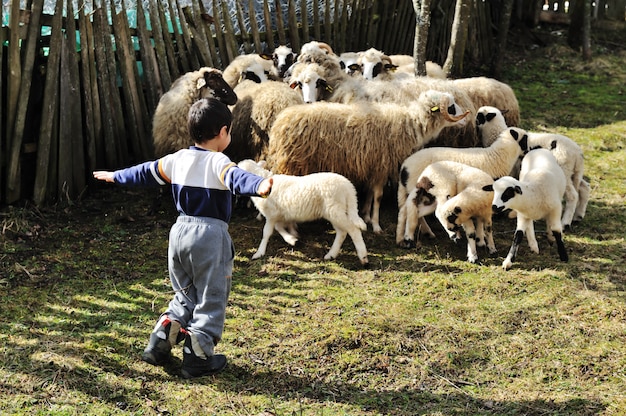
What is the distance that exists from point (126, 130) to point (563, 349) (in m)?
5.07

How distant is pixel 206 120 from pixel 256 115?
3017 millimetres

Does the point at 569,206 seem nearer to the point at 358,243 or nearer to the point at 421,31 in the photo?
the point at 358,243

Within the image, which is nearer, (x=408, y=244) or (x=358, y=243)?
(x=358, y=243)

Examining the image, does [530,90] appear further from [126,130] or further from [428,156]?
[126,130]

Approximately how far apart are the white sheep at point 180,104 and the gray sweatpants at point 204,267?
3.04 meters

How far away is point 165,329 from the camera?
4.11 metres

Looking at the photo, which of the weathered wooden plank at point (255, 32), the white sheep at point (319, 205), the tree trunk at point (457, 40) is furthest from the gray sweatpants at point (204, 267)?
the tree trunk at point (457, 40)

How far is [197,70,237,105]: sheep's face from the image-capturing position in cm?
708

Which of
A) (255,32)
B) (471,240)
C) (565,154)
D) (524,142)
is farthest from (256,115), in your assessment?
(565,154)

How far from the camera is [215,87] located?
709cm

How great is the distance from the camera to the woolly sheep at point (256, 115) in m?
6.86

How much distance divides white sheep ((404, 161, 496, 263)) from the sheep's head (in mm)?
2128

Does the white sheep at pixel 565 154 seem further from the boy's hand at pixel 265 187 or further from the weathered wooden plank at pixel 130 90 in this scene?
the boy's hand at pixel 265 187

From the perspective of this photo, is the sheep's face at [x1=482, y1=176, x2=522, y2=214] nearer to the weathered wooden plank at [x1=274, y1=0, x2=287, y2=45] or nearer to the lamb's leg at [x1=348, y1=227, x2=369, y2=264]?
the lamb's leg at [x1=348, y1=227, x2=369, y2=264]
